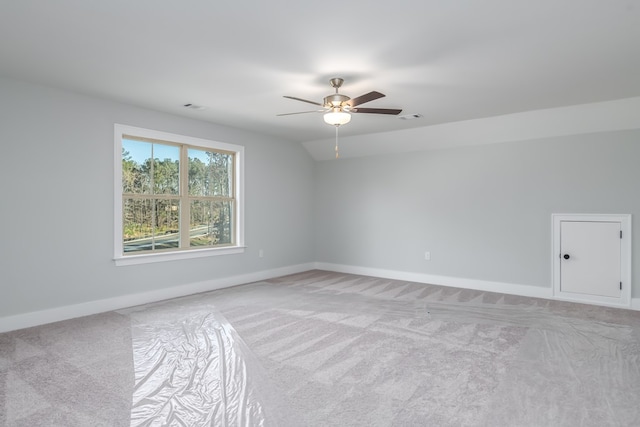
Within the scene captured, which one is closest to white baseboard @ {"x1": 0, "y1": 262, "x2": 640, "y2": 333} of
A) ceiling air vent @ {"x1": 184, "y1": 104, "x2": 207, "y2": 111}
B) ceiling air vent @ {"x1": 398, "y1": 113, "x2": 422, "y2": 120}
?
ceiling air vent @ {"x1": 184, "y1": 104, "x2": 207, "y2": 111}

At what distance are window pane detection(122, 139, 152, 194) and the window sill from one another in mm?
Answer: 825

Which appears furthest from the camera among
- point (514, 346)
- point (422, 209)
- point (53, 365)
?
point (422, 209)

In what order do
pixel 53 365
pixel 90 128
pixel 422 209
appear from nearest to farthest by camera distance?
pixel 53 365
pixel 90 128
pixel 422 209

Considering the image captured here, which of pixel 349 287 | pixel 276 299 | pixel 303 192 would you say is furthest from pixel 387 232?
pixel 276 299

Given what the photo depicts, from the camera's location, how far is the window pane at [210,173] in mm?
5398

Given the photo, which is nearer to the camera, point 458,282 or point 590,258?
point 590,258

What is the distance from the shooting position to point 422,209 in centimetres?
620

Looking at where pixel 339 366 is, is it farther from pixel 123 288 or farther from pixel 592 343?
pixel 123 288

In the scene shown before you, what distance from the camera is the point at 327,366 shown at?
2.90 metres

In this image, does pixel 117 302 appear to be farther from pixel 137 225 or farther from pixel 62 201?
pixel 62 201

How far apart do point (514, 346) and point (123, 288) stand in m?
4.30

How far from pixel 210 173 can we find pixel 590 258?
5387 mm

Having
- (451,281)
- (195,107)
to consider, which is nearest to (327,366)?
(195,107)

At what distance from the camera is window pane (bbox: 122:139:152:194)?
15.2 feet
